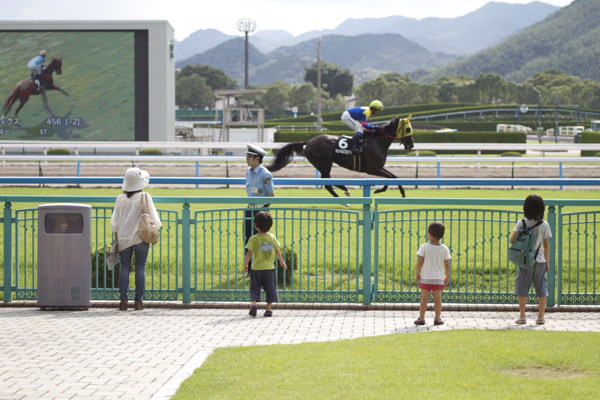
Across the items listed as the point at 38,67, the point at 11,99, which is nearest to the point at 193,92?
the point at 38,67

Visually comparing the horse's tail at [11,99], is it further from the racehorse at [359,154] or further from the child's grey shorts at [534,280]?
the child's grey shorts at [534,280]

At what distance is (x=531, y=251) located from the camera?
202 inches

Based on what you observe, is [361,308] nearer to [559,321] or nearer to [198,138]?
[559,321]

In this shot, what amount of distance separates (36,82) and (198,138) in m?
14.7

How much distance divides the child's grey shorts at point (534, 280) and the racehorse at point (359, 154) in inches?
246

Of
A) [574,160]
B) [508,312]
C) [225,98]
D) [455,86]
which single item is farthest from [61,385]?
[455,86]

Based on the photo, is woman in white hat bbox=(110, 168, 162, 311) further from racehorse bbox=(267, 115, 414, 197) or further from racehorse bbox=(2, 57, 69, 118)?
racehorse bbox=(2, 57, 69, 118)

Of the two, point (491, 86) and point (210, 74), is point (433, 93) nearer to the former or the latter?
point (491, 86)

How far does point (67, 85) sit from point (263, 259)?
29052 millimetres

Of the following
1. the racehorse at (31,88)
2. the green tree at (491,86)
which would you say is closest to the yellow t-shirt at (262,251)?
the racehorse at (31,88)

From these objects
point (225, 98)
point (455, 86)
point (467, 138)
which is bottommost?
point (467, 138)

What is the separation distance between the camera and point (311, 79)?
432 feet

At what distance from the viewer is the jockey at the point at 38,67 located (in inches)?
1235

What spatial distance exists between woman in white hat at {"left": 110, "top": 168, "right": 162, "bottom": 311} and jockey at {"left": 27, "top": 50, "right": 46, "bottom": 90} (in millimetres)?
28693
